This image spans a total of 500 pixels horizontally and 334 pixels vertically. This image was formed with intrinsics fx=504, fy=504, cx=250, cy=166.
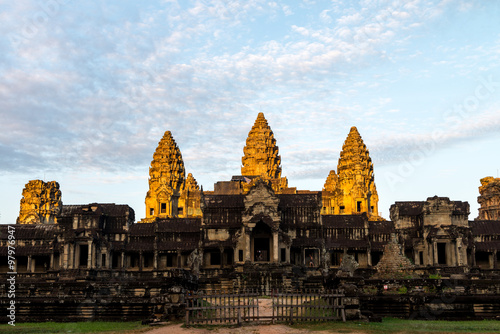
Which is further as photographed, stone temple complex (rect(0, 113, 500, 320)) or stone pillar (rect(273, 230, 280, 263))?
stone temple complex (rect(0, 113, 500, 320))

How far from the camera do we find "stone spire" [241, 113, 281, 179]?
101188mm

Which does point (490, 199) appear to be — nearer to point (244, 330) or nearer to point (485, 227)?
point (485, 227)

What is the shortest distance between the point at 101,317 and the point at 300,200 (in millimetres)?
27301

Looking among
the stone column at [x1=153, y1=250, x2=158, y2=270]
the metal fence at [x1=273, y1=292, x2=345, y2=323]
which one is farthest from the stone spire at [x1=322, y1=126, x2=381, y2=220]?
the metal fence at [x1=273, y1=292, x2=345, y2=323]

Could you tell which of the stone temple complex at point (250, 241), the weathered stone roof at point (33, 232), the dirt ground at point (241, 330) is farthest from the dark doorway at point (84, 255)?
the dirt ground at point (241, 330)

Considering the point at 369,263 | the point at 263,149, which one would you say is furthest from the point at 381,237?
the point at 263,149

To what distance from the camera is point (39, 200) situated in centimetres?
9031

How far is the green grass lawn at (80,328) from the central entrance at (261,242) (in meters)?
21.7

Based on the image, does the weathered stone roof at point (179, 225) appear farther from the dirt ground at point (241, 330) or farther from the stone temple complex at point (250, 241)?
the dirt ground at point (241, 330)

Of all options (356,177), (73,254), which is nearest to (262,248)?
(73,254)

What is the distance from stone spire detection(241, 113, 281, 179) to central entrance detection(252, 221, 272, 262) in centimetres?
5110

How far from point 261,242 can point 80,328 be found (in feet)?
86.5

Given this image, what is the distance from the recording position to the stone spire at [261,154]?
332 feet

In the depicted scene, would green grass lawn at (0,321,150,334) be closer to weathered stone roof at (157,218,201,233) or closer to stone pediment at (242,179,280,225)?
stone pediment at (242,179,280,225)
